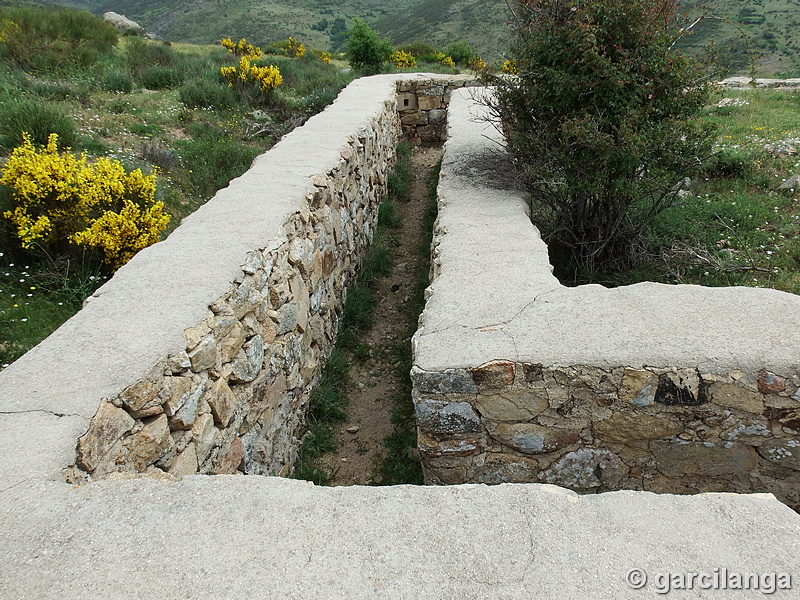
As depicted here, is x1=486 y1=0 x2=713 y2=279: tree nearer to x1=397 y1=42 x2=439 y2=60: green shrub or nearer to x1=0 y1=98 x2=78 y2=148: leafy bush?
x1=0 y1=98 x2=78 y2=148: leafy bush

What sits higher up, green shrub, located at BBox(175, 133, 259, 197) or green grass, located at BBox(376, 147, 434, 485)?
green shrub, located at BBox(175, 133, 259, 197)

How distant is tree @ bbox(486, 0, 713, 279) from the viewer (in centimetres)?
383

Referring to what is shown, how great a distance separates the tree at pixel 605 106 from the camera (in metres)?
3.83

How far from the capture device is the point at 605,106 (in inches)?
158

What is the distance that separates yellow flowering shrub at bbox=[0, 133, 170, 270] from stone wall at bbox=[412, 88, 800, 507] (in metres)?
2.64

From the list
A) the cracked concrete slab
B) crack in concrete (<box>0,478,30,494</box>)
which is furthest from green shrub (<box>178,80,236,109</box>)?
the cracked concrete slab

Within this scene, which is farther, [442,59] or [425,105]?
[442,59]

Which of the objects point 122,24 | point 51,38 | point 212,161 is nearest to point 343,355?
point 212,161

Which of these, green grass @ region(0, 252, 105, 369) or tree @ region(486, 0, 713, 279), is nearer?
green grass @ region(0, 252, 105, 369)

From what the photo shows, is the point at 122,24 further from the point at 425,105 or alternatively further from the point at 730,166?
the point at 730,166

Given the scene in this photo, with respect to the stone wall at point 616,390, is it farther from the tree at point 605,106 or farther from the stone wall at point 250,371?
the tree at point 605,106

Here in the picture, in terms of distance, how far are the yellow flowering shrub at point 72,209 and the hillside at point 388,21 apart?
1936 centimetres

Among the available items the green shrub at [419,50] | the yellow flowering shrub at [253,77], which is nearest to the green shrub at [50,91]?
A: the yellow flowering shrub at [253,77]

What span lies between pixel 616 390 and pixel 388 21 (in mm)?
59582
